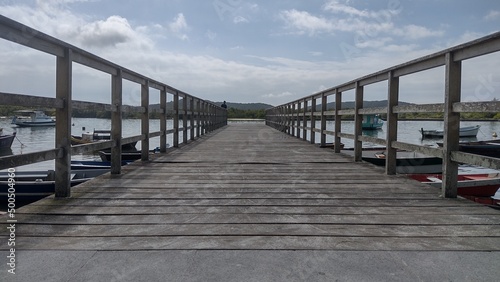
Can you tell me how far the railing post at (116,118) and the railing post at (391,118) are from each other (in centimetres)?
295

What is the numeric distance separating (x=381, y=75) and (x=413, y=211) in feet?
7.40

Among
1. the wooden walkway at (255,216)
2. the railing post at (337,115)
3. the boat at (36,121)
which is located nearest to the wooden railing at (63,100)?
the wooden walkway at (255,216)

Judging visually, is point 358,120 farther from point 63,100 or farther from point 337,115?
point 63,100

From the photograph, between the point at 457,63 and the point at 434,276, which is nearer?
the point at 434,276

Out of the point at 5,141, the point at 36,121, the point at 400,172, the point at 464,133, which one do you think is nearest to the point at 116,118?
the point at 400,172

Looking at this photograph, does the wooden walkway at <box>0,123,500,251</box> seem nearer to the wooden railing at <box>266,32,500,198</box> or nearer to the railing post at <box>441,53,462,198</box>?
the railing post at <box>441,53,462,198</box>

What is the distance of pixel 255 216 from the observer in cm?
251

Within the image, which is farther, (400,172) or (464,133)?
(464,133)

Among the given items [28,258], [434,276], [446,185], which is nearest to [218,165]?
[446,185]

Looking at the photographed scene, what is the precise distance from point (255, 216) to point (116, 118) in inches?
90.9

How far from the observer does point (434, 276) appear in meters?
1.64

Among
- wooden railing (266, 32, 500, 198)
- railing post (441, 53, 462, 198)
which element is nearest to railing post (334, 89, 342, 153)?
wooden railing (266, 32, 500, 198)

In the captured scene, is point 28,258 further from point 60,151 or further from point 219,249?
point 60,151

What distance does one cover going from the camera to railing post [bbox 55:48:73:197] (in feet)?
9.62
